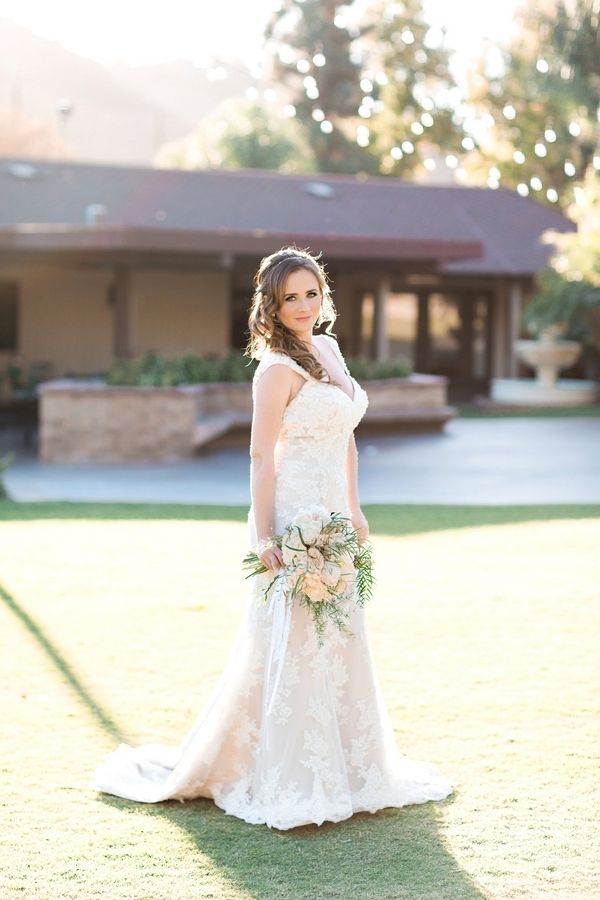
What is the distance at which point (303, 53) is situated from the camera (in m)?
53.7

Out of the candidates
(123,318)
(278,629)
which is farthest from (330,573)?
(123,318)

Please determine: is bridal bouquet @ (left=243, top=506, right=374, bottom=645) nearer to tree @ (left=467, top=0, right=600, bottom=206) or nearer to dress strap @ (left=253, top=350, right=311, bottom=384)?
dress strap @ (left=253, top=350, right=311, bottom=384)

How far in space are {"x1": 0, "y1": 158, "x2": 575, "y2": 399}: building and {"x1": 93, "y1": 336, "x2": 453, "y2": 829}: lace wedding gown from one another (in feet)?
49.2

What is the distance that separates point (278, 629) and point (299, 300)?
1253 mm

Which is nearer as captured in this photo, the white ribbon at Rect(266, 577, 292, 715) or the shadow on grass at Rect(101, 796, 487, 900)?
the shadow on grass at Rect(101, 796, 487, 900)

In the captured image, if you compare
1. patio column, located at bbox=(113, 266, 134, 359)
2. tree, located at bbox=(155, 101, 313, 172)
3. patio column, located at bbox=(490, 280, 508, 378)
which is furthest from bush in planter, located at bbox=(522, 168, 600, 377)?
tree, located at bbox=(155, 101, 313, 172)

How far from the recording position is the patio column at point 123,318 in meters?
20.9

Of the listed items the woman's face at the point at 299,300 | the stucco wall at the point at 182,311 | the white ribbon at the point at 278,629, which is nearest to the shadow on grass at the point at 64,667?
the white ribbon at the point at 278,629

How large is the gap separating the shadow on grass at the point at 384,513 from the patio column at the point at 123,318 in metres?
6.35

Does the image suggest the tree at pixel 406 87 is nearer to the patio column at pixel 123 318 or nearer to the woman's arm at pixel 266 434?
the patio column at pixel 123 318

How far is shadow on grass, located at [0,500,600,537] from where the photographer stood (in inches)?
529

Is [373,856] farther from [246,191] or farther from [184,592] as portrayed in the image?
[246,191]

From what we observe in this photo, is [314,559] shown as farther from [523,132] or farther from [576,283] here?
[523,132]

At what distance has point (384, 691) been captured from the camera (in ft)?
23.4
